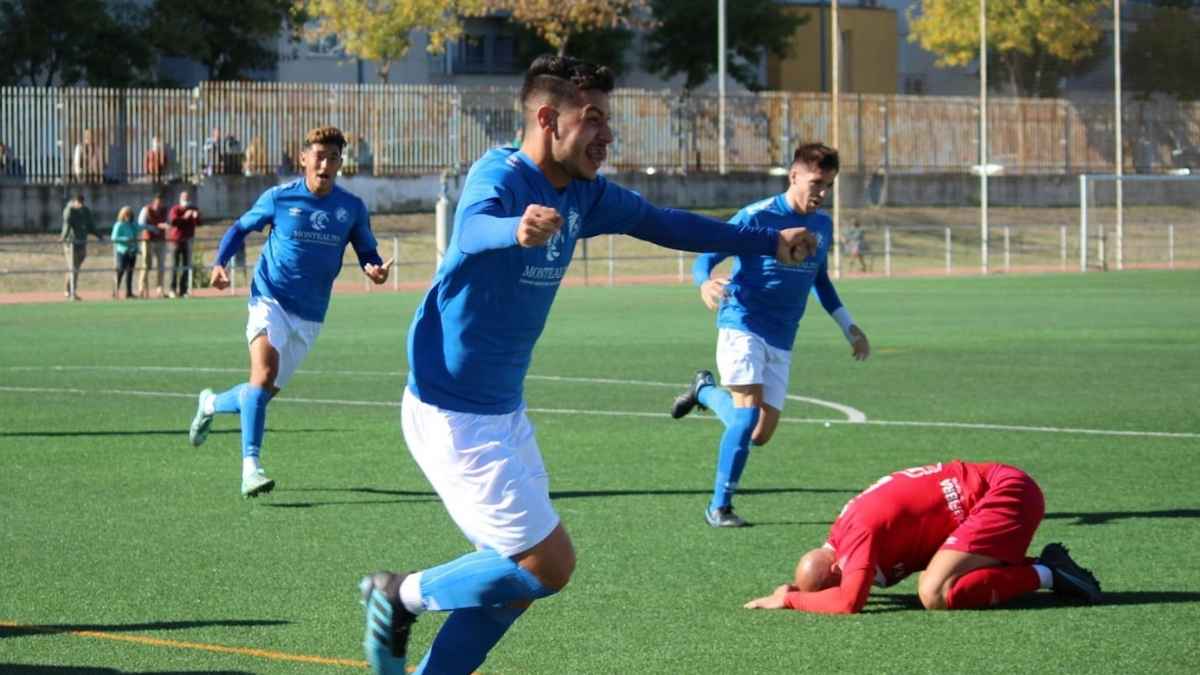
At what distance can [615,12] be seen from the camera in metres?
61.4

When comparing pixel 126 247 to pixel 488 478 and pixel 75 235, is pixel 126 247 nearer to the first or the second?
pixel 75 235

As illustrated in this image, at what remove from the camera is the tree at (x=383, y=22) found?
58875 mm

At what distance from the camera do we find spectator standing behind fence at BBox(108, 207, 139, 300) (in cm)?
3731

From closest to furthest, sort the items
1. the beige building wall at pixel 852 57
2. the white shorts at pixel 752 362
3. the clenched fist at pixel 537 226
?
the clenched fist at pixel 537 226 → the white shorts at pixel 752 362 → the beige building wall at pixel 852 57

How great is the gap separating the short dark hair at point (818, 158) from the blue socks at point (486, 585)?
16.2 ft

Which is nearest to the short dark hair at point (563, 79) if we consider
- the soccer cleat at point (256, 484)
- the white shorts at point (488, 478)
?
the white shorts at point (488, 478)

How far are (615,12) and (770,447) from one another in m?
48.1

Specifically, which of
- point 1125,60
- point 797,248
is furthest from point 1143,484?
point 1125,60

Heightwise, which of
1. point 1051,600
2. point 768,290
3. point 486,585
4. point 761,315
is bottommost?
point 1051,600

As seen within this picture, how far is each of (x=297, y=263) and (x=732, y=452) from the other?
3.35 metres

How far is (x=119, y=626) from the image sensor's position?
7.96 m

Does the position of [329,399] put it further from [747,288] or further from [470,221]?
[470,221]

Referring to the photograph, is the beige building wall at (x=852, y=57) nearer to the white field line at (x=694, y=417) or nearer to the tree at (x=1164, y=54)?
the tree at (x=1164, y=54)

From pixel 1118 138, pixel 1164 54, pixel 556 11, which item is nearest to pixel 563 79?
pixel 1118 138
